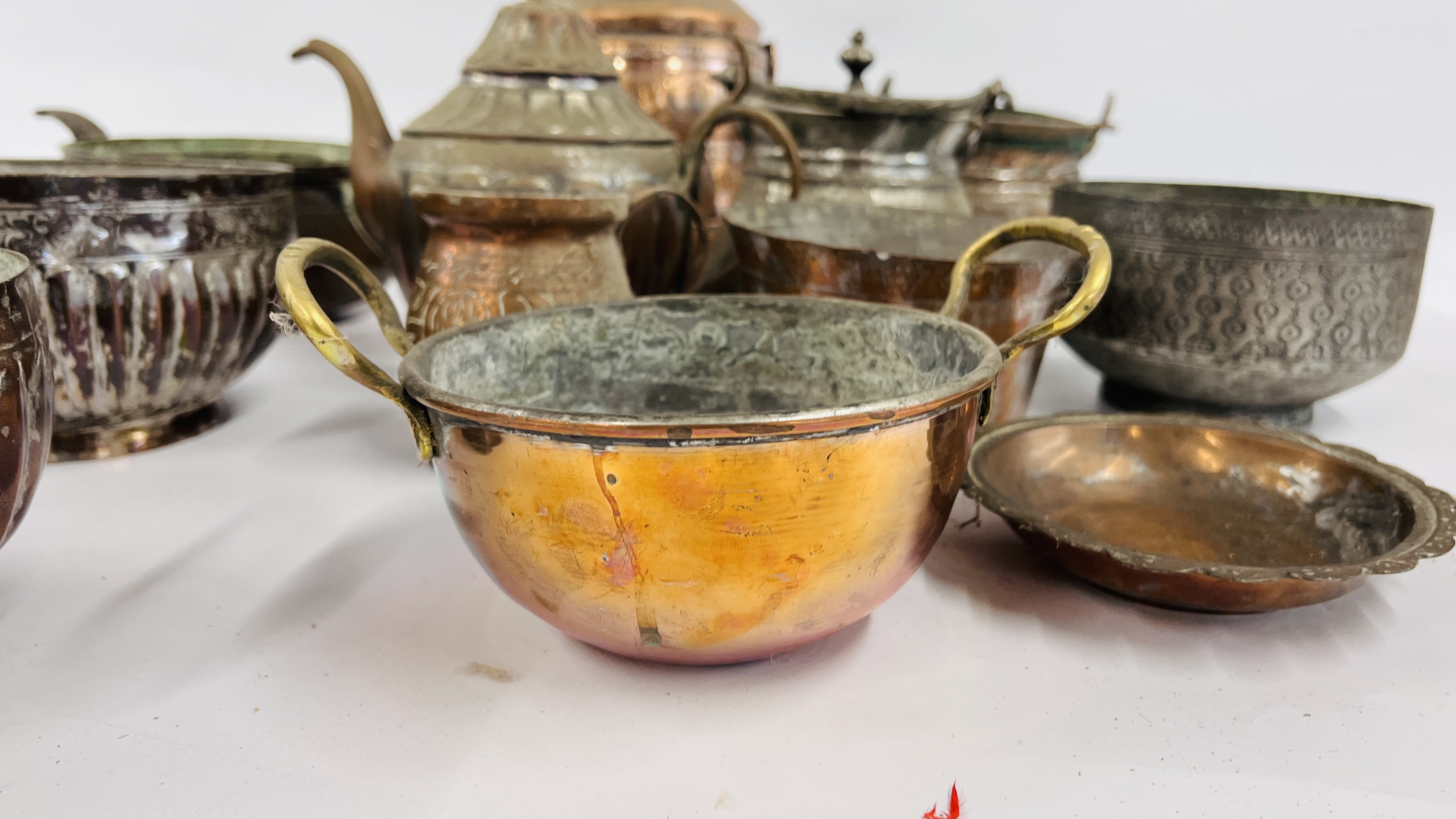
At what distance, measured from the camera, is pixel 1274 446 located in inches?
44.2

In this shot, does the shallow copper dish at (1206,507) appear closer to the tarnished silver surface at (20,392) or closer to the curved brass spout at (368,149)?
the tarnished silver surface at (20,392)

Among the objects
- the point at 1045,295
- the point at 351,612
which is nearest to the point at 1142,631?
the point at 1045,295

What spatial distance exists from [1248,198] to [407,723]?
5.02 feet

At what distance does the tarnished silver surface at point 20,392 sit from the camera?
750 millimetres

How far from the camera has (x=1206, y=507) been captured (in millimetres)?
1094

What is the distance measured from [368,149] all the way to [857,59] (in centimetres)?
85

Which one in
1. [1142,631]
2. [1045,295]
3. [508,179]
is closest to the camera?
[1142,631]

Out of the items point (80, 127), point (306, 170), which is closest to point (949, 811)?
point (306, 170)

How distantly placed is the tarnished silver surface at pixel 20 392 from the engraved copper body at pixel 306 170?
75 centimetres

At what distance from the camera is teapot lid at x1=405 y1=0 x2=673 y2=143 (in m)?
1.42

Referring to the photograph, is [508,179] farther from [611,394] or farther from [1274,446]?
[1274,446]

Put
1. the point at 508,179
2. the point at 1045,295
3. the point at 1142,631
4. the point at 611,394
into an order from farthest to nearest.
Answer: the point at 508,179, the point at 1045,295, the point at 611,394, the point at 1142,631

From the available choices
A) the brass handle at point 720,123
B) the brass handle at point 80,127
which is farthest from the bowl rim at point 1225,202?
the brass handle at point 80,127

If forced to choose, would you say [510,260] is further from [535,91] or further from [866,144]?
[866,144]
